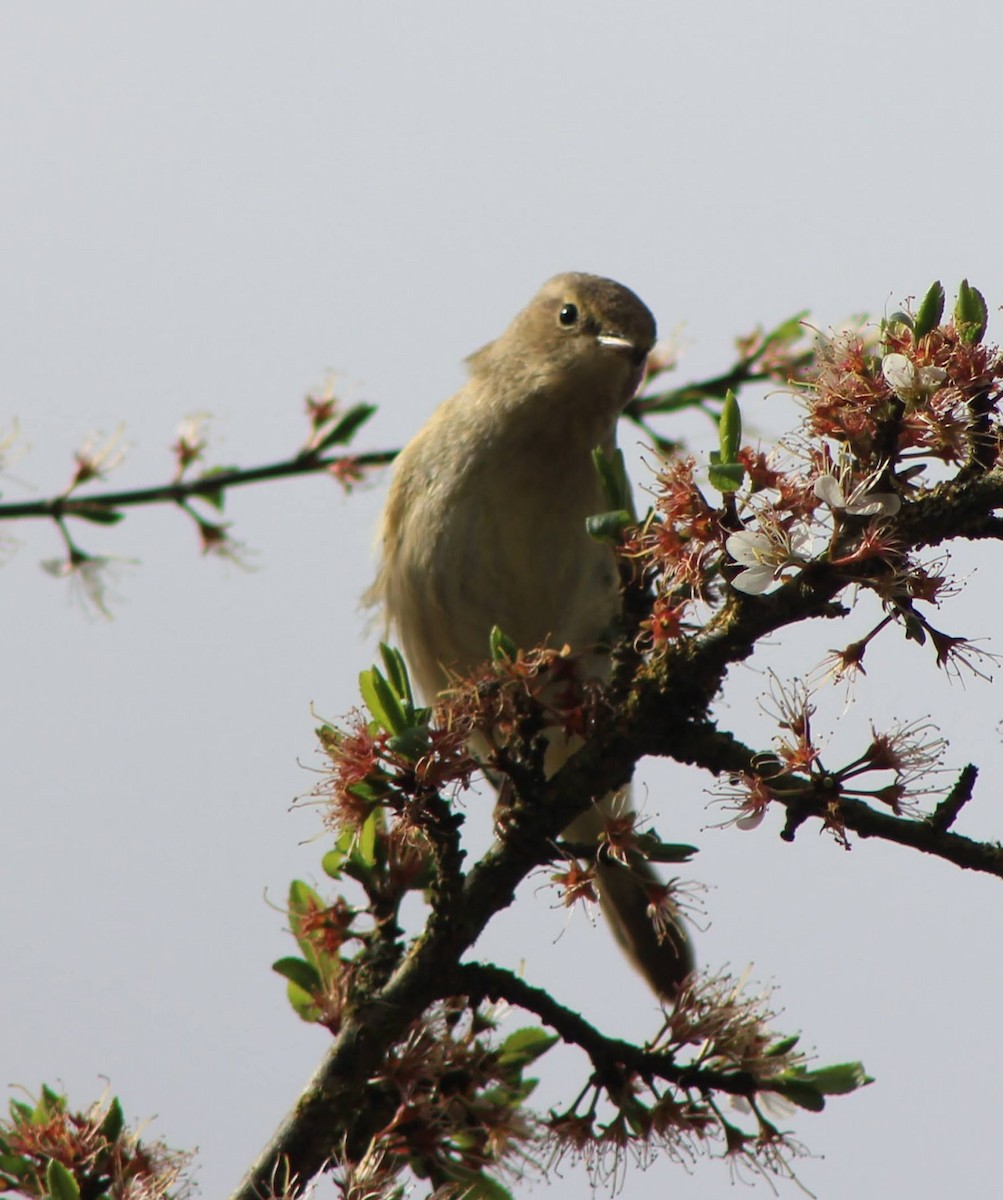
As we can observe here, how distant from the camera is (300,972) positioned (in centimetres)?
283

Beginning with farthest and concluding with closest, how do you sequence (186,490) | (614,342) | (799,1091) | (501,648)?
(614,342), (186,490), (799,1091), (501,648)

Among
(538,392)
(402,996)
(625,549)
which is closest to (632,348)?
(538,392)

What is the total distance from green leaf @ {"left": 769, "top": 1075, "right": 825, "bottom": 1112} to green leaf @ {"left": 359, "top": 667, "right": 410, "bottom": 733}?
0.95 m

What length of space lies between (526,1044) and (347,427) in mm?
1955

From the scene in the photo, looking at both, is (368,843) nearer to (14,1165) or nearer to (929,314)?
(14,1165)

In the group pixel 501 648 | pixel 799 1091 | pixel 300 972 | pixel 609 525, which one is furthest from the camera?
pixel 300 972

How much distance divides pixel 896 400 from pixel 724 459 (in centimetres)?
27

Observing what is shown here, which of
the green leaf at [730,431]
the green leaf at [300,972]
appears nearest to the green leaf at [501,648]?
the green leaf at [730,431]

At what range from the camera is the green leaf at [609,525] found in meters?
2.46

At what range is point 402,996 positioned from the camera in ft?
8.31

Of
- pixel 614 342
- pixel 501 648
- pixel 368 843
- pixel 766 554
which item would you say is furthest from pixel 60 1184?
pixel 614 342

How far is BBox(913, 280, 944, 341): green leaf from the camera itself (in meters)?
2.34

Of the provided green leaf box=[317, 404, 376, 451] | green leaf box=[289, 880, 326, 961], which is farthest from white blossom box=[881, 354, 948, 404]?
green leaf box=[317, 404, 376, 451]

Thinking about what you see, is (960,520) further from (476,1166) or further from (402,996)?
(476,1166)
